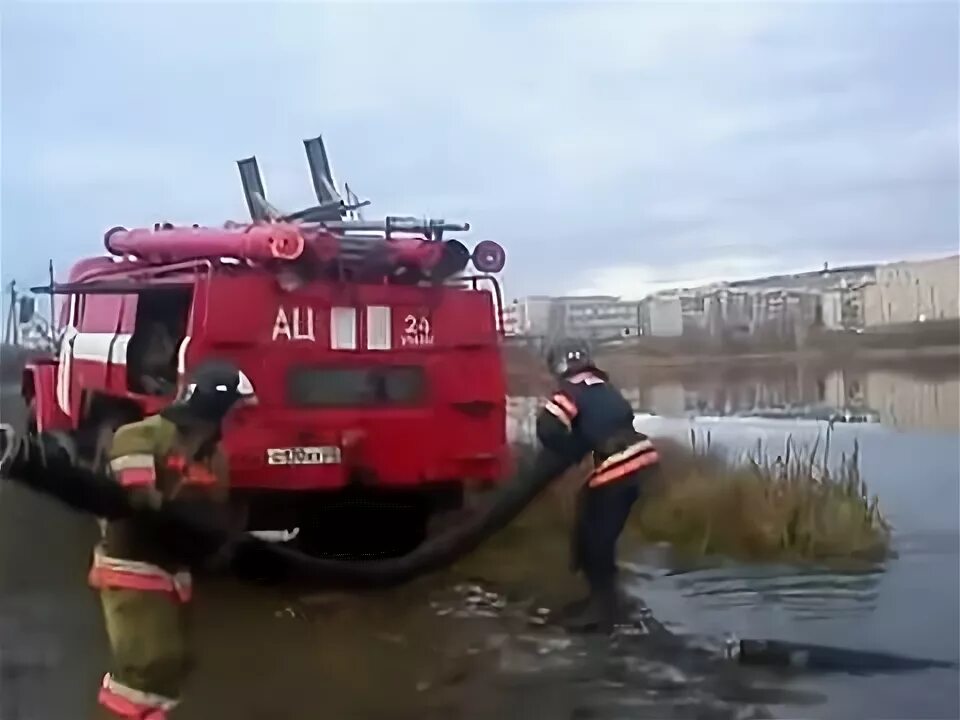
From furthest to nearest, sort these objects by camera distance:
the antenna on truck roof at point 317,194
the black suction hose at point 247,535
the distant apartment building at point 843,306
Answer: the distant apartment building at point 843,306, the antenna on truck roof at point 317,194, the black suction hose at point 247,535

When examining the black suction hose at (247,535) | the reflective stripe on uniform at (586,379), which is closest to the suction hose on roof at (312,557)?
the black suction hose at (247,535)

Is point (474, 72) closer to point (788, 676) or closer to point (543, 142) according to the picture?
point (543, 142)

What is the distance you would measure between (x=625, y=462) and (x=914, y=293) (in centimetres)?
59

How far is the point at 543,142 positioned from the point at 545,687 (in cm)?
Result: 91

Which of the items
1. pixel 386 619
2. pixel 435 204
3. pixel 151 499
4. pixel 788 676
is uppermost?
pixel 435 204

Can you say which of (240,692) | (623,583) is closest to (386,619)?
(240,692)

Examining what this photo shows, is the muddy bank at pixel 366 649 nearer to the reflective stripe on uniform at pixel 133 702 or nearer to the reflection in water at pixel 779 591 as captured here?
the reflective stripe on uniform at pixel 133 702

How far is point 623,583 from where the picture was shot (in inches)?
76.8

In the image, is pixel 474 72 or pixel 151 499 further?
pixel 474 72

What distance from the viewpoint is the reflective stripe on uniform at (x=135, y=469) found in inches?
70.8

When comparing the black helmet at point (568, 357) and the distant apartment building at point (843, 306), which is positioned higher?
the distant apartment building at point (843, 306)

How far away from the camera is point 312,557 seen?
1879 mm

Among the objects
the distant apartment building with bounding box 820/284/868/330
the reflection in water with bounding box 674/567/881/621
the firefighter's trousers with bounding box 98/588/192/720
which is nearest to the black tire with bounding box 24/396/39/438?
the firefighter's trousers with bounding box 98/588/192/720

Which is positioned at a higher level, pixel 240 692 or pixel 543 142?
pixel 543 142
